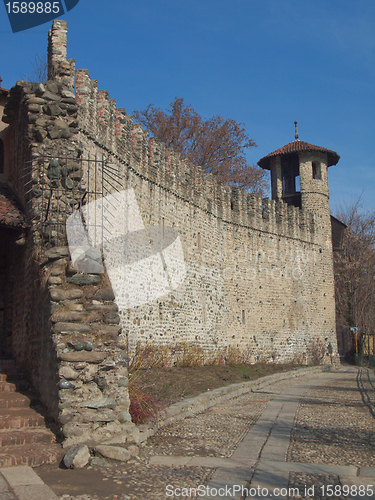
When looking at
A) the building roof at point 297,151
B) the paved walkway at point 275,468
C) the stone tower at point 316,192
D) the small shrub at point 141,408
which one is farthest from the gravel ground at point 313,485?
the building roof at point 297,151

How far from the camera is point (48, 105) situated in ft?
23.5

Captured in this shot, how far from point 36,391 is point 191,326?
30.0ft

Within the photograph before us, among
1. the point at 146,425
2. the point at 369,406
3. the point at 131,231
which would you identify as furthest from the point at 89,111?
the point at 369,406

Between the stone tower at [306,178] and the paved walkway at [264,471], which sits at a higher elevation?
the stone tower at [306,178]

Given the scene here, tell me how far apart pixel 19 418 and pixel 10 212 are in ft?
10.9

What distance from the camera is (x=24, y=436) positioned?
5.20 meters

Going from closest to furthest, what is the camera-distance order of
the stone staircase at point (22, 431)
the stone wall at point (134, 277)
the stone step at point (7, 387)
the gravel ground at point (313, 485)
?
1. the gravel ground at point (313, 485)
2. the stone staircase at point (22, 431)
3. the stone wall at point (134, 277)
4. the stone step at point (7, 387)

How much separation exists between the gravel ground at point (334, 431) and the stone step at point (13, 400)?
3.32 metres

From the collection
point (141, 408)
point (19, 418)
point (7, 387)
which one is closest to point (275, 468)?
point (141, 408)

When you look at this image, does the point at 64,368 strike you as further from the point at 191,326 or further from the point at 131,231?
the point at 191,326

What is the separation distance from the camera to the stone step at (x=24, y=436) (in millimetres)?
5090

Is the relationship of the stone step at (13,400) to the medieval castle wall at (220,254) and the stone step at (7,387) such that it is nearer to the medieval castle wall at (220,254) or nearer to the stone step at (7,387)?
the stone step at (7,387)

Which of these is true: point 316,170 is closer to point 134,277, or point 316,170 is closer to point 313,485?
point 134,277

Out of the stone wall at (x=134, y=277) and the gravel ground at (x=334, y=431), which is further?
the stone wall at (x=134, y=277)
